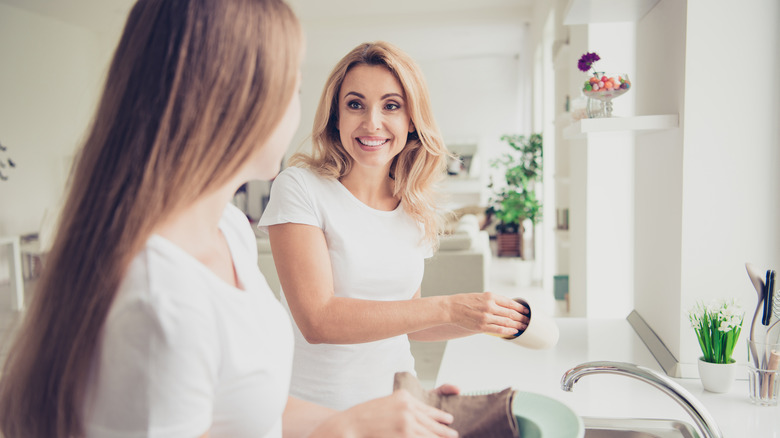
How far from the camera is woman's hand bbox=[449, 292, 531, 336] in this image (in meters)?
1.02

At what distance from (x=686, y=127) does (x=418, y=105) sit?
0.63 m

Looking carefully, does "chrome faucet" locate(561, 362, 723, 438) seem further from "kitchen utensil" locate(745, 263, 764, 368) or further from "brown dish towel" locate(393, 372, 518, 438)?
"kitchen utensil" locate(745, 263, 764, 368)

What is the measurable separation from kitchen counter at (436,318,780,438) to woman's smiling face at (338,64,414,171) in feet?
1.86

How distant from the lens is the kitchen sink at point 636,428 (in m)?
1.06

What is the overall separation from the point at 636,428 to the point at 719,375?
1.01 feet

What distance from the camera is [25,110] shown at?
7.19 metres

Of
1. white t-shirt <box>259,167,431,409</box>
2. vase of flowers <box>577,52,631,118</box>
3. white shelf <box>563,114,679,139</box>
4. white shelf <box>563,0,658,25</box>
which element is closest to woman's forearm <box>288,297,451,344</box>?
white t-shirt <box>259,167,431,409</box>

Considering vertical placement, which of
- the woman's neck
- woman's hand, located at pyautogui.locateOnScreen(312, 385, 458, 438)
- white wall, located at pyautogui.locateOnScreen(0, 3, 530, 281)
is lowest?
woman's hand, located at pyautogui.locateOnScreen(312, 385, 458, 438)

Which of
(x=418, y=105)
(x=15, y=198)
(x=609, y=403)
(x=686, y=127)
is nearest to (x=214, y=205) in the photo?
(x=418, y=105)

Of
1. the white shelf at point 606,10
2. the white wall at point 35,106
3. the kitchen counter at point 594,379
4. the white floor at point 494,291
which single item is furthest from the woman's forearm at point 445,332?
the white wall at point 35,106

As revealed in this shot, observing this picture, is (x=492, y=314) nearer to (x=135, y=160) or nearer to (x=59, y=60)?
(x=135, y=160)

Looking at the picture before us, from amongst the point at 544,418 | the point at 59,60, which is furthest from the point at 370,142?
the point at 59,60

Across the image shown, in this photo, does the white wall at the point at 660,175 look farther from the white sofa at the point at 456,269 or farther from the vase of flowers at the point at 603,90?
the white sofa at the point at 456,269

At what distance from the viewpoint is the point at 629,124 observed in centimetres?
146
